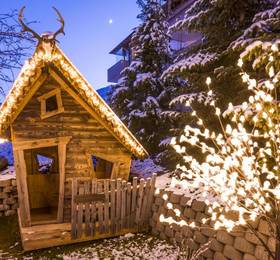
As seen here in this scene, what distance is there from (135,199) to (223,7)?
240 inches

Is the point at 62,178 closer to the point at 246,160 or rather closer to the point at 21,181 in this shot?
the point at 21,181

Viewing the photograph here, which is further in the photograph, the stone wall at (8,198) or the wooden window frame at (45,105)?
the stone wall at (8,198)

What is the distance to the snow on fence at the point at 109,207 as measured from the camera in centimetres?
782

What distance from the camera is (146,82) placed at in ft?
45.5

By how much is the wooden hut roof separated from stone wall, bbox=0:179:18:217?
3.31 meters

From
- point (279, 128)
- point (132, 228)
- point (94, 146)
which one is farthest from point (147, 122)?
point (279, 128)

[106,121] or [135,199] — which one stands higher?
[106,121]

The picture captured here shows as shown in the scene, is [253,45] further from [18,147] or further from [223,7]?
[18,147]

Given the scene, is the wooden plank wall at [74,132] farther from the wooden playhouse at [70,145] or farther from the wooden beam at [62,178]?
the wooden beam at [62,178]

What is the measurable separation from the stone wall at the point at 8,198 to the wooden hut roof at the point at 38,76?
10.9ft

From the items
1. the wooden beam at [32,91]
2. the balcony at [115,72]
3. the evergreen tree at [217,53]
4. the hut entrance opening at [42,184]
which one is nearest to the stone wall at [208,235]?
the evergreen tree at [217,53]

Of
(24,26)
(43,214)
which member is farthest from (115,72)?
(24,26)

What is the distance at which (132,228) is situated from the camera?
336 inches

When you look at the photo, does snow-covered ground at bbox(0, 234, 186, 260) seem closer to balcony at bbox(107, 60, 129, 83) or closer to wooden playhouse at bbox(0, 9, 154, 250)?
wooden playhouse at bbox(0, 9, 154, 250)
